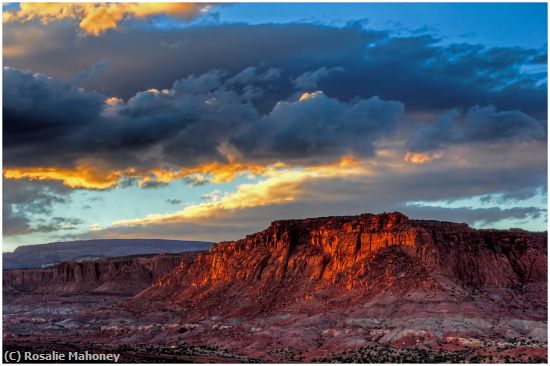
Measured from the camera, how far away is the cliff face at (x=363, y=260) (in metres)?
131

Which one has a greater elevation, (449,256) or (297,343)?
(449,256)

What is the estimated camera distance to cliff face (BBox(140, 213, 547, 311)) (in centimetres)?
13138

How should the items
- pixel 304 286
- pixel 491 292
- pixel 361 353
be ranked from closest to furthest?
pixel 361 353
pixel 491 292
pixel 304 286

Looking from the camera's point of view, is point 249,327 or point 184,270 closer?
point 249,327

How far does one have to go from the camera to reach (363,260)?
139000mm

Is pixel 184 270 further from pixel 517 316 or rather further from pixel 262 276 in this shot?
pixel 517 316

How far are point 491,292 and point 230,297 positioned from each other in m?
46.8

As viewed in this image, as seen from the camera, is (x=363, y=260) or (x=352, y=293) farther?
(x=363, y=260)

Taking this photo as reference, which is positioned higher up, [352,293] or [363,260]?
[363,260]

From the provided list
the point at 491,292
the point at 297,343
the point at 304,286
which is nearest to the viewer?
the point at 297,343

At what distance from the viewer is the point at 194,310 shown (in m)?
157

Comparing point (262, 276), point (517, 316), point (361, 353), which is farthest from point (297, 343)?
point (262, 276)

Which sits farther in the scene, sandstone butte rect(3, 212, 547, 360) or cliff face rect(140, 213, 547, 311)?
cliff face rect(140, 213, 547, 311)

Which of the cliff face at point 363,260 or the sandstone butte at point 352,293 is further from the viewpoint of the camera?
the cliff face at point 363,260
